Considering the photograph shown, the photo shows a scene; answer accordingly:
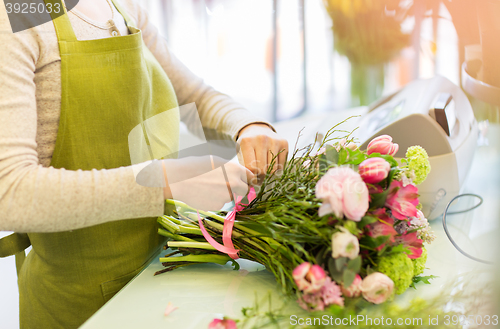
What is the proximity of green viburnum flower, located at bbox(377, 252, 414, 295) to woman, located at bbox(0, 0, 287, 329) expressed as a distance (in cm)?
25

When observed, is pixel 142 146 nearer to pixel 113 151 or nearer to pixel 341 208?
pixel 113 151

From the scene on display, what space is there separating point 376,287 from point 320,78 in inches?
51.5

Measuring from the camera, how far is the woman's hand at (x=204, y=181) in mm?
521

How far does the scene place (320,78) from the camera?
1557 mm

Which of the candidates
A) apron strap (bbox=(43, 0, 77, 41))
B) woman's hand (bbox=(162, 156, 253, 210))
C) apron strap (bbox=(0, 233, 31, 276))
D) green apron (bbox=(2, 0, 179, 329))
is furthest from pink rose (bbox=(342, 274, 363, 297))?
apron strap (bbox=(0, 233, 31, 276))

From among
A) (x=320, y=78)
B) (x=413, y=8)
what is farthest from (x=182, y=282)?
(x=320, y=78)

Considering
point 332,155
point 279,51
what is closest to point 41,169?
point 332,155

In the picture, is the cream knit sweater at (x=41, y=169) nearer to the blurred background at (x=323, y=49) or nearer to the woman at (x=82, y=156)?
the woman at (x=82, y=156)

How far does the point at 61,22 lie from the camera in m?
0.50

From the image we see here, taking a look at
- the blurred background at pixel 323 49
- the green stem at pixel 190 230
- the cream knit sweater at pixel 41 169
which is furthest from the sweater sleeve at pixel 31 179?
the blurred background at pixel 323 49

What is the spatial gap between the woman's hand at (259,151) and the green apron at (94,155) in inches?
6.0

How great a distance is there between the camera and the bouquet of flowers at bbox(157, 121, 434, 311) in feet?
1.23

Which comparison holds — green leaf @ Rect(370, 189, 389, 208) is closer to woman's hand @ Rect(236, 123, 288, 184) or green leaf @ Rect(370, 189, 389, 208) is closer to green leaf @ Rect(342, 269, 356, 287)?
green leaf @ Rect(342, 269, 356, 287)

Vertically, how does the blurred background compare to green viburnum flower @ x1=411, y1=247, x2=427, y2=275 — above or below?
above
